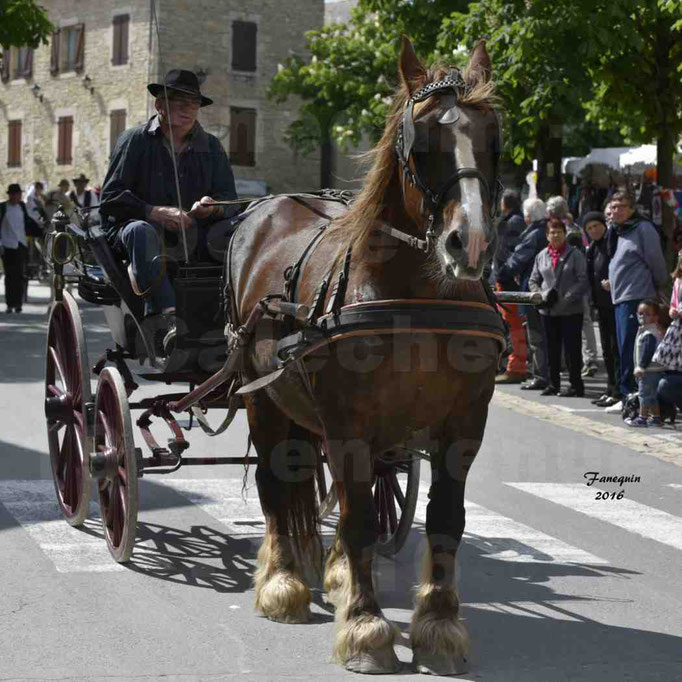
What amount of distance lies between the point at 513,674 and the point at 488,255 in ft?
5.21

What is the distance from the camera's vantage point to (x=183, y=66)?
1925 inches

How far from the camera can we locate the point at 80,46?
5056 cm

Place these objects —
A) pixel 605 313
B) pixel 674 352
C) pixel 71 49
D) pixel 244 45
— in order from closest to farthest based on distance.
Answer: pixel 674 352, pixel 605 313, pixel 244 45, pixel 71 49

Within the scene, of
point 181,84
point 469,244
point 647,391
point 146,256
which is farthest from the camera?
point 647,391

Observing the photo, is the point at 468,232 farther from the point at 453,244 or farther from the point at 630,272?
the point at 630,272

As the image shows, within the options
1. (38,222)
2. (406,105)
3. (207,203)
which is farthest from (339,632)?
(38,222)

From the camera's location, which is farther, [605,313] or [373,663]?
[605,313]

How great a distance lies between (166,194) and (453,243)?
126 inches

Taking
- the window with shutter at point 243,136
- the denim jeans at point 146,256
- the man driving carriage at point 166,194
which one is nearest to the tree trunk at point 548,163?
the man driving carriage at point 166,194

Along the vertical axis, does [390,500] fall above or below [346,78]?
below

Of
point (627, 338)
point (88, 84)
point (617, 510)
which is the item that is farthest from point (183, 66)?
point (617, 510)

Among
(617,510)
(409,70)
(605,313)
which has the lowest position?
(617,510)

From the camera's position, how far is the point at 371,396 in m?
5.11

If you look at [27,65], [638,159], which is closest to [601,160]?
[638,159]
